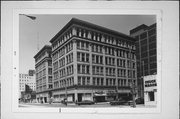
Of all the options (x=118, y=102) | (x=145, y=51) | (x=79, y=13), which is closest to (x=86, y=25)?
(x=79, y=13)

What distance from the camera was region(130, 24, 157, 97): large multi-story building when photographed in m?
3.11

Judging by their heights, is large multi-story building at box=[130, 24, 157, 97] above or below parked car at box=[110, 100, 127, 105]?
above

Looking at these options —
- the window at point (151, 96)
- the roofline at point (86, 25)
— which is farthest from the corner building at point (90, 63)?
the window at point (151, 96)

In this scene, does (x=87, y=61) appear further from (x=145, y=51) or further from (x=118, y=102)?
(x=145, y=51)

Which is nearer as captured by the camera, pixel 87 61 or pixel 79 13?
pixel 79 13

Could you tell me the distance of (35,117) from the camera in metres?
3.06

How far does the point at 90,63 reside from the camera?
3207mm

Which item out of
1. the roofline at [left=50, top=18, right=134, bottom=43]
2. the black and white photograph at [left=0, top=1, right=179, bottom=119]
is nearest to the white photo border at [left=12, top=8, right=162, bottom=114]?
the black and white photograph at [left=0, top=1, right=179, bottom=119]

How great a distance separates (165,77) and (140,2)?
1.09 m

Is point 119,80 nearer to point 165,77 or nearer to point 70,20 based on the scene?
point 165,77

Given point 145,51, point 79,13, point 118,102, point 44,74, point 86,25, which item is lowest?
point 118,102

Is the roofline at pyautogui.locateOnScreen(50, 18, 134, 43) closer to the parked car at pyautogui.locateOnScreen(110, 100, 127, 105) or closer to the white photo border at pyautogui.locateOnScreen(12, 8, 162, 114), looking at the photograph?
the white photo border at pyautogui.locateOnScreen(12, 8, 162, 114)

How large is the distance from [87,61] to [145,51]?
850 mm

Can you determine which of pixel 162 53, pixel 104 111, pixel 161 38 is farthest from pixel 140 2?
pixel 104 111
